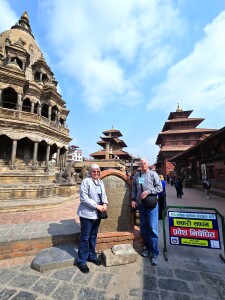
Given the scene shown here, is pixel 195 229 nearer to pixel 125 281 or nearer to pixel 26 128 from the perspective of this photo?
pixel 125 281

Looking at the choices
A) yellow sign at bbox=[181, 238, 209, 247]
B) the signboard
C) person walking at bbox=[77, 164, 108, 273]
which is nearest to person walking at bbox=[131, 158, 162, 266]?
the signboard

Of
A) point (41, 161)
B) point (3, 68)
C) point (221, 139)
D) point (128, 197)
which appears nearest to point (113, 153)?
point (41, 161)

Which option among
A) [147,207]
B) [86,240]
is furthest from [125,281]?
[147,207]

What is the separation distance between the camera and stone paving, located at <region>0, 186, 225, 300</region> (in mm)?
2268

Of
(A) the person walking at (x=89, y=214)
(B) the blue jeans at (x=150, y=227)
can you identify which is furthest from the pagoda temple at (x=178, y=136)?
(A) the person walking at (x=89, y=214)

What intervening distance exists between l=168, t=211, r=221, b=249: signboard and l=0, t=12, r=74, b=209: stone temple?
7657 mm

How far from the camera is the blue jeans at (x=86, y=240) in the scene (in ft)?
9.59

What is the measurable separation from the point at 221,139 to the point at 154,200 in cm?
781

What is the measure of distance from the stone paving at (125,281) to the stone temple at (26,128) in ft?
21.7

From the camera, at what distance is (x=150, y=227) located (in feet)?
10.6

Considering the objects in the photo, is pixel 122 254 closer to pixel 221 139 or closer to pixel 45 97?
pixel 221 139

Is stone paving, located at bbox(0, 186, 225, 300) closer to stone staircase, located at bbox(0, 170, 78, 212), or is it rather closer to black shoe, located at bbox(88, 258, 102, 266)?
black shoe, located at bbox(88, 258, 102, 266)

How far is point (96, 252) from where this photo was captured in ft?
11.1

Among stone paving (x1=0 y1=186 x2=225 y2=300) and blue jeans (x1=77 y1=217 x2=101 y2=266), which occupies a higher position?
blue jeans (x1=77 y1=217 x2=101 y2=266)
